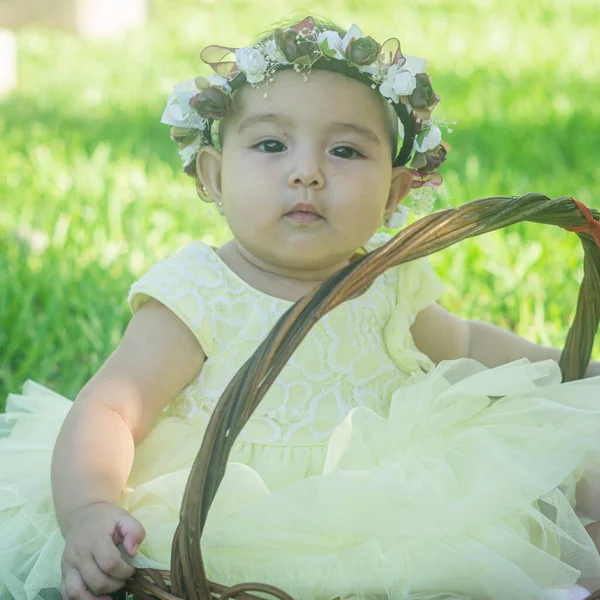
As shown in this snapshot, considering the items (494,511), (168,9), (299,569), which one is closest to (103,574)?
(299,569)

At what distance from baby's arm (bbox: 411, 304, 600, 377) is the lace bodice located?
0.59ft

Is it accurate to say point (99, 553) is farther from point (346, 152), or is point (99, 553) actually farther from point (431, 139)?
point (431, 139)

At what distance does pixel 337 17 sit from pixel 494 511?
6198mm

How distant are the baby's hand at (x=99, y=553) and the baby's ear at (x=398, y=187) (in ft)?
2.64

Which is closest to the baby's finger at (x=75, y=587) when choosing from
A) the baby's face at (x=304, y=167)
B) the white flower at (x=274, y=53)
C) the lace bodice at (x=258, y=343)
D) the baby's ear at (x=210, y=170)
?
the lace bodice at (x=258, y=343)

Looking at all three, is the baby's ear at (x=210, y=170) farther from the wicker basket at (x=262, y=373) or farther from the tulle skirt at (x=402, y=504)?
the wicker basket at (x=262, y=373)

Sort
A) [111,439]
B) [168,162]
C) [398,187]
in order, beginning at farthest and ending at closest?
[168,162] < [398,187] < [111,439]

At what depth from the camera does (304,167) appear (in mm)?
1729

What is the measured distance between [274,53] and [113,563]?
0.85 metres

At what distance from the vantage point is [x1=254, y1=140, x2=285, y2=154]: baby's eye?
1785 mm

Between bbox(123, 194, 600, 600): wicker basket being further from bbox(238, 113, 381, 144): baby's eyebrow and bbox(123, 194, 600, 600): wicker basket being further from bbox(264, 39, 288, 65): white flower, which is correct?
bbox(264, 39, 288, 65): white flower

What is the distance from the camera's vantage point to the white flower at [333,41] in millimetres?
1745

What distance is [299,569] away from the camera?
1433 mm

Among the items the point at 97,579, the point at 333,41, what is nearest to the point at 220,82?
the point at 333,41
